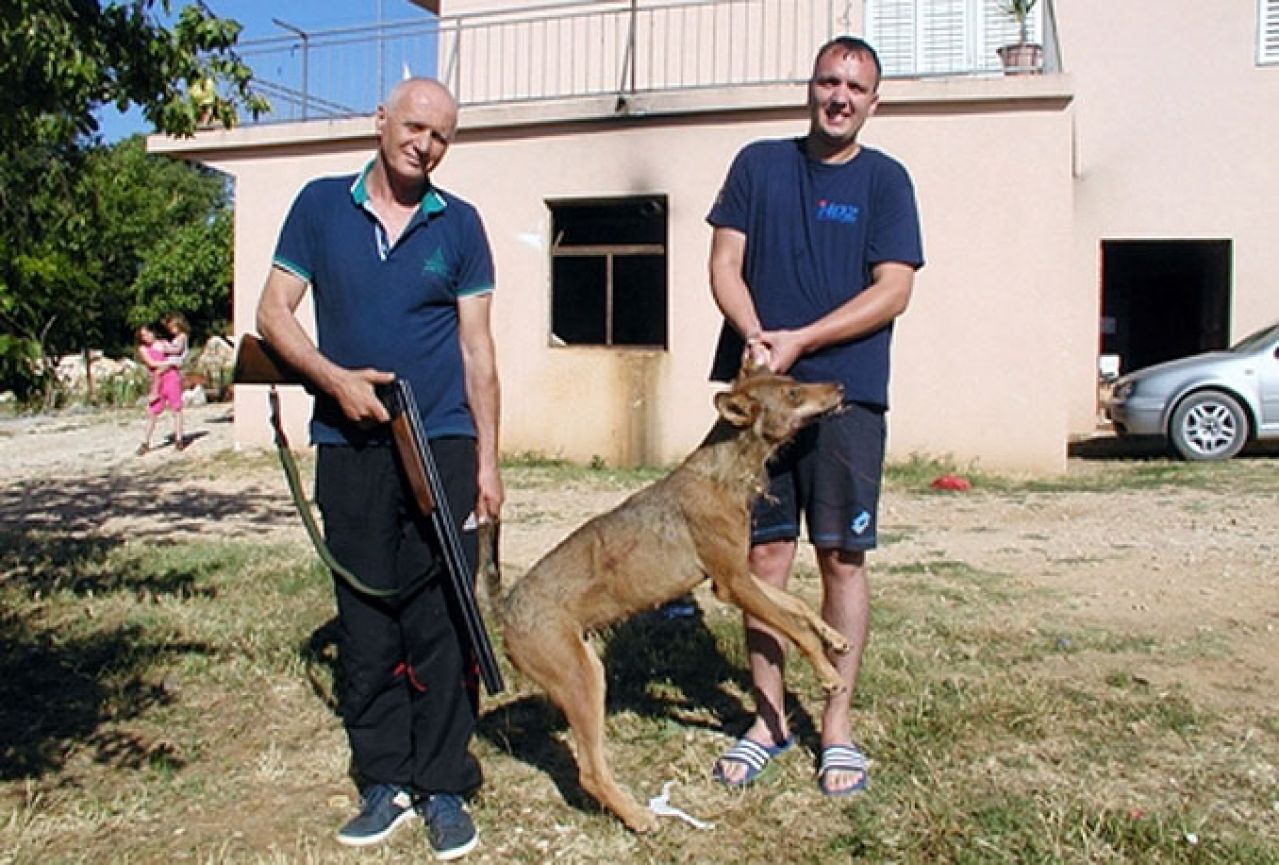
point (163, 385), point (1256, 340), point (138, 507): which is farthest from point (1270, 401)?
point (163, 385)

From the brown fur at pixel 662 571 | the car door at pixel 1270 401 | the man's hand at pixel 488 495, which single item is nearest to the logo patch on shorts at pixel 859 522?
the brown fur at pixel 662 571

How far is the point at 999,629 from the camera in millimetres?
6023

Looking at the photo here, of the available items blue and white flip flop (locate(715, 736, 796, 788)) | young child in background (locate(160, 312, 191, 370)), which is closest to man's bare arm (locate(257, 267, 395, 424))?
blue and white flip flop (locate(715, 736, 796, 788))

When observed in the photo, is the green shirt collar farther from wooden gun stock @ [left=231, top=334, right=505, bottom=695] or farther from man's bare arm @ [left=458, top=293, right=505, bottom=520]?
wooden gun stock @ [left=231, top=334, right=505, bottom=695]

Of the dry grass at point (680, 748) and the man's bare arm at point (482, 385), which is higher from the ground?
the man's bare arm at point (482, 385)

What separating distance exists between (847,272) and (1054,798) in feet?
5.96

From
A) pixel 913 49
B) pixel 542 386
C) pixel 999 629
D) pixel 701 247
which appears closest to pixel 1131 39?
pixel 913 49

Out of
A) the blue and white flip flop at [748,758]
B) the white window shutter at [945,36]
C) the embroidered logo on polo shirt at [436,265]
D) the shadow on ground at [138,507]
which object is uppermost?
the white window shutter at [945,36]

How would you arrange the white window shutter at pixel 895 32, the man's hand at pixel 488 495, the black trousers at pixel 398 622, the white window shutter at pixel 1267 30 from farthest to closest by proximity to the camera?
1. the white window shutter at pixel 1267 30
2. the white window shutter at pixel 895 32
3. the man's hand at pixel 488 495
4. the black trousers at pixel 398 622

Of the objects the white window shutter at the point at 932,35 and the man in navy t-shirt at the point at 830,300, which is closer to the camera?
the man in navy t-shirt at the point at 830,300

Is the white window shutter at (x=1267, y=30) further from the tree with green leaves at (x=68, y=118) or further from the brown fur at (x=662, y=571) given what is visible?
the brown fur at (x=662, y=571)

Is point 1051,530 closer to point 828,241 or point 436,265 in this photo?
point 828,241

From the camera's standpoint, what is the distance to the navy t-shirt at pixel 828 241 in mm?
4117

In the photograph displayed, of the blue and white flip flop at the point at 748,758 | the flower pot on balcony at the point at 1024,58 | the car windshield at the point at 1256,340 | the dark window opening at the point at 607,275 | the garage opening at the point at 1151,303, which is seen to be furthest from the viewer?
the garage opening at the point at 1151,303
